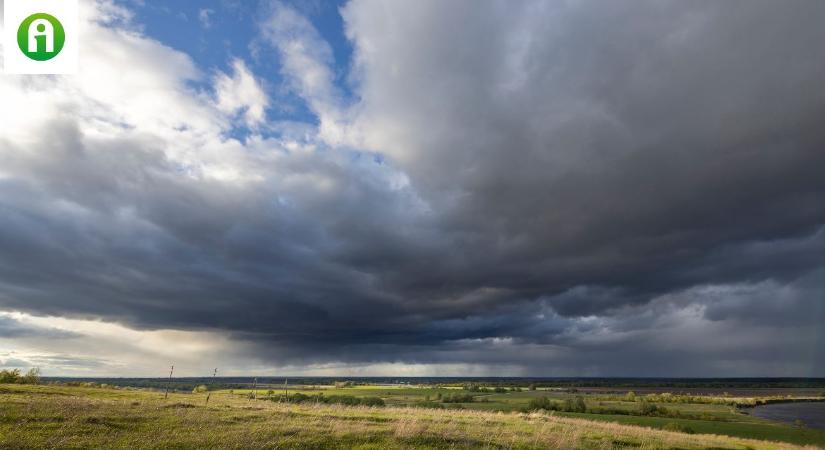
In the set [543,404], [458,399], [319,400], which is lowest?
[458,399]

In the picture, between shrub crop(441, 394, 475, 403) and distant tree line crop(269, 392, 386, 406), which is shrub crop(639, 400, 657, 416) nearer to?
shrub crop(441, 394, 475, 403)

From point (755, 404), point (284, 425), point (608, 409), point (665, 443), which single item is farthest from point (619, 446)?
point (755, 404)

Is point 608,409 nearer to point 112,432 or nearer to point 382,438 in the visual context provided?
point 382,438

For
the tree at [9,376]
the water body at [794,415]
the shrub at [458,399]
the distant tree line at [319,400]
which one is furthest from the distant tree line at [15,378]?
the water body at [794,415]

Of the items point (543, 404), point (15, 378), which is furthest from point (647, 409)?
point (15, 378)

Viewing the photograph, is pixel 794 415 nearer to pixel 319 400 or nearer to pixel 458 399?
pixel 458 399

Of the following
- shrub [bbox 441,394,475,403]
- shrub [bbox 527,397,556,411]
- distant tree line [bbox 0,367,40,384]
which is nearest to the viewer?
distant tree line [bbox 0,367,40,384]

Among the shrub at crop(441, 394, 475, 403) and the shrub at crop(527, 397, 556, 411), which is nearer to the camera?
the shrub at crop(527, 397, 556, 411)

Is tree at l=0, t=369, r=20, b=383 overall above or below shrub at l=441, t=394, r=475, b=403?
above

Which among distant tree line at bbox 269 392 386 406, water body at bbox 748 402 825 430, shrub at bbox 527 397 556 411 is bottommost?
water body at bbox 748 402 825 430

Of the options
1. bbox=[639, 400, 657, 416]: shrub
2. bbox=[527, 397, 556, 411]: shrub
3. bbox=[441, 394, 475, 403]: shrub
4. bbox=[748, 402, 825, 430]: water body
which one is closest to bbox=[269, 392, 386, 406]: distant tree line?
bbox=[441, 394, 475, 403]: shrub

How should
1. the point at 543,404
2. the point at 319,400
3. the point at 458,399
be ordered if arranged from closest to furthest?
1. the point at 319,400
2. the point at 543,404
3. the point at 458,399

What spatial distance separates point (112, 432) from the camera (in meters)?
23.4

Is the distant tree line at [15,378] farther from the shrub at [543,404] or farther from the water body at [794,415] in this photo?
the water body at [794,415]
